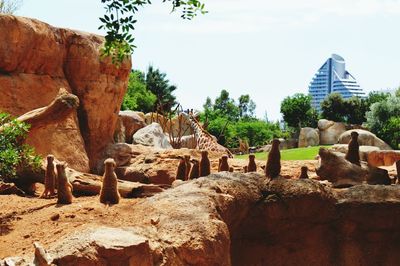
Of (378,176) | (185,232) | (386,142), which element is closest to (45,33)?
(378,176)

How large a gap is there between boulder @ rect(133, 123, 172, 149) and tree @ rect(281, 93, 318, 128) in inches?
1444

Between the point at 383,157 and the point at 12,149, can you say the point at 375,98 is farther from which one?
the point at 12,149

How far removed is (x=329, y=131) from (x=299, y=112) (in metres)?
7.21

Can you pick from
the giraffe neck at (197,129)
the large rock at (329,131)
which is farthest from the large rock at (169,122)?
the large rock at (329,131)

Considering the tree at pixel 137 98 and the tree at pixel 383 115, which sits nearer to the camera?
the tree at pixel 383 115

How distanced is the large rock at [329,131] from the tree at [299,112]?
20.3 ft

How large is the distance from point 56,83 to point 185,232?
11.7 metres

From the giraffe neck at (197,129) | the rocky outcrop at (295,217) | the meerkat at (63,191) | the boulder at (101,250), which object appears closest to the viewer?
the boulder at (101,250)

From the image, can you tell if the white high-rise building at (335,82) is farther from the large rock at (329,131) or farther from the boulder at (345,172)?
the boulder at (345,172)

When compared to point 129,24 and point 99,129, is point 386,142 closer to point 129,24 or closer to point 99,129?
point 99,129

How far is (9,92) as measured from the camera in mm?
16016

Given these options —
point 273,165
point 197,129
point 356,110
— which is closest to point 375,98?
point 356,110

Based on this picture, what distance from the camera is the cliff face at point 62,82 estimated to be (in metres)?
16.2

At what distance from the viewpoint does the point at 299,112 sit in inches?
2397
